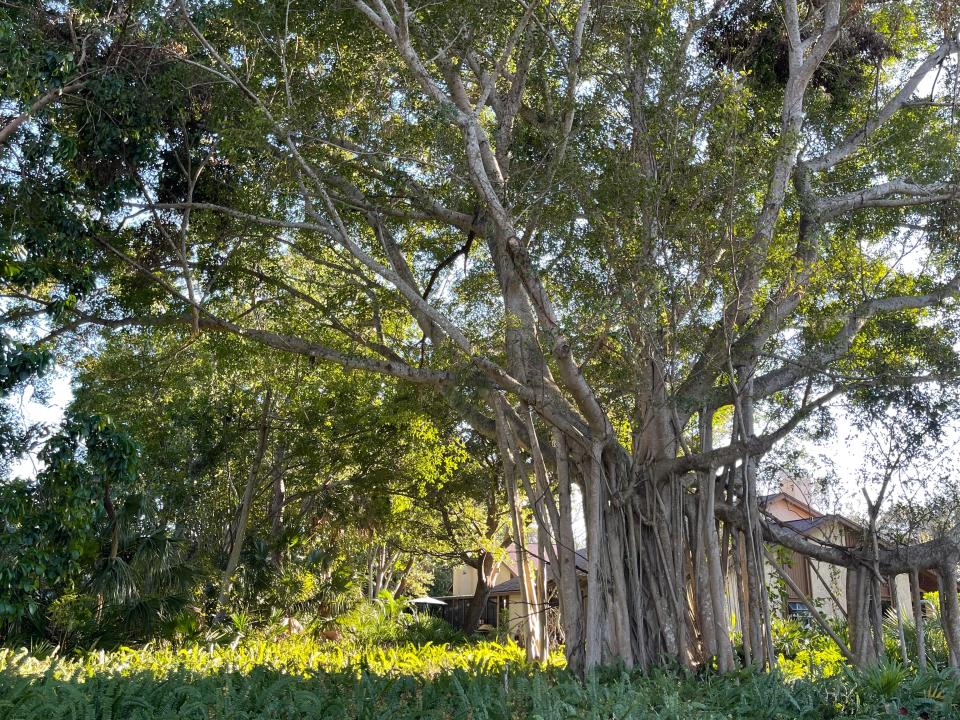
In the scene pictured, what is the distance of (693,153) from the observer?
8.16 meters

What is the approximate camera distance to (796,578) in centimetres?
1941

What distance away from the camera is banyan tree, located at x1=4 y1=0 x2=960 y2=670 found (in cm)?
787

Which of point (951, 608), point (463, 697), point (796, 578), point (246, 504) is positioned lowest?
point (463, 697)

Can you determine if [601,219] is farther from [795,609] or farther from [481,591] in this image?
[481,591]

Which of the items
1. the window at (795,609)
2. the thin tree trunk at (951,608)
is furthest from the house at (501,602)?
the thin tree trunk at (951,608)

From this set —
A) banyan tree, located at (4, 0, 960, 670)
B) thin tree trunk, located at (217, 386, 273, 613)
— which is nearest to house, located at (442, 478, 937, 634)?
banyan tree, located at (4, 0, 960, 670)

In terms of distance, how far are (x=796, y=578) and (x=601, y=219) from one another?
Answer: 14.3m

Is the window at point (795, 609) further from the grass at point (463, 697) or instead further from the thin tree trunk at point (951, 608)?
the grass at point (463, 697)

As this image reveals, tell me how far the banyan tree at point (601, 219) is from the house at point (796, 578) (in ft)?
2.71

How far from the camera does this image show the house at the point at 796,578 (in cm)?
977

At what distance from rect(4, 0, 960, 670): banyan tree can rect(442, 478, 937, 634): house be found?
0.82 metres

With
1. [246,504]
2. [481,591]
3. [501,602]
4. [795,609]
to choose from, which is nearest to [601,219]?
[246,504]

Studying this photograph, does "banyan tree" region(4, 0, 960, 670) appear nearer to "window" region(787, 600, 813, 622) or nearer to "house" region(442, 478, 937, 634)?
"house" region(442, 478, 937, 634)

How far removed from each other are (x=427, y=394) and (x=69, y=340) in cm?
454
